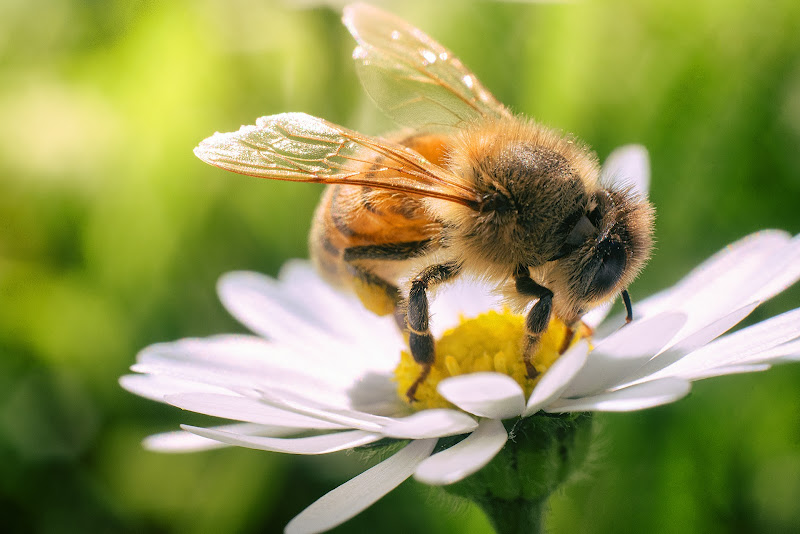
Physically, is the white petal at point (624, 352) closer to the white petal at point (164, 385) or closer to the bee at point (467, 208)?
the bee at point (467, 208)

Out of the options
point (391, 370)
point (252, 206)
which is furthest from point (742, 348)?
point (252, 206)

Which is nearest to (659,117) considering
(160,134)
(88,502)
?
(160,134)

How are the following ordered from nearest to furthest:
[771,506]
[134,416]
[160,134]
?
1. [771,506]
2. [134,416]
3. [160,134]

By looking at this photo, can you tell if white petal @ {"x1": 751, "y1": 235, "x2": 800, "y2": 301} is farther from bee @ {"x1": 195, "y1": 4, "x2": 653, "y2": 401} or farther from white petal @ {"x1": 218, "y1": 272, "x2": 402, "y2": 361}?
white petal @ {"x1": 218, "y1": 272, "x2": 402, "y2": 361}

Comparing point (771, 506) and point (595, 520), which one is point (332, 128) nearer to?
point (595, 520)

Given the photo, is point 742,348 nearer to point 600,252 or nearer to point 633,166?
point 600,252

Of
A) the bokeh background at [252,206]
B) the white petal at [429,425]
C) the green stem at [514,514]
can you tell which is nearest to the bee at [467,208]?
the green stem at [514,514]

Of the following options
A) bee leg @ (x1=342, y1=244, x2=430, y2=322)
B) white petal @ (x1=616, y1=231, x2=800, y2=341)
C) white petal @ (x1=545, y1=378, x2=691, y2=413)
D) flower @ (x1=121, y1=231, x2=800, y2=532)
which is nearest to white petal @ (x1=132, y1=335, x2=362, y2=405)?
flower @ (x1=121, y1=231, x2=800, y2=532)
